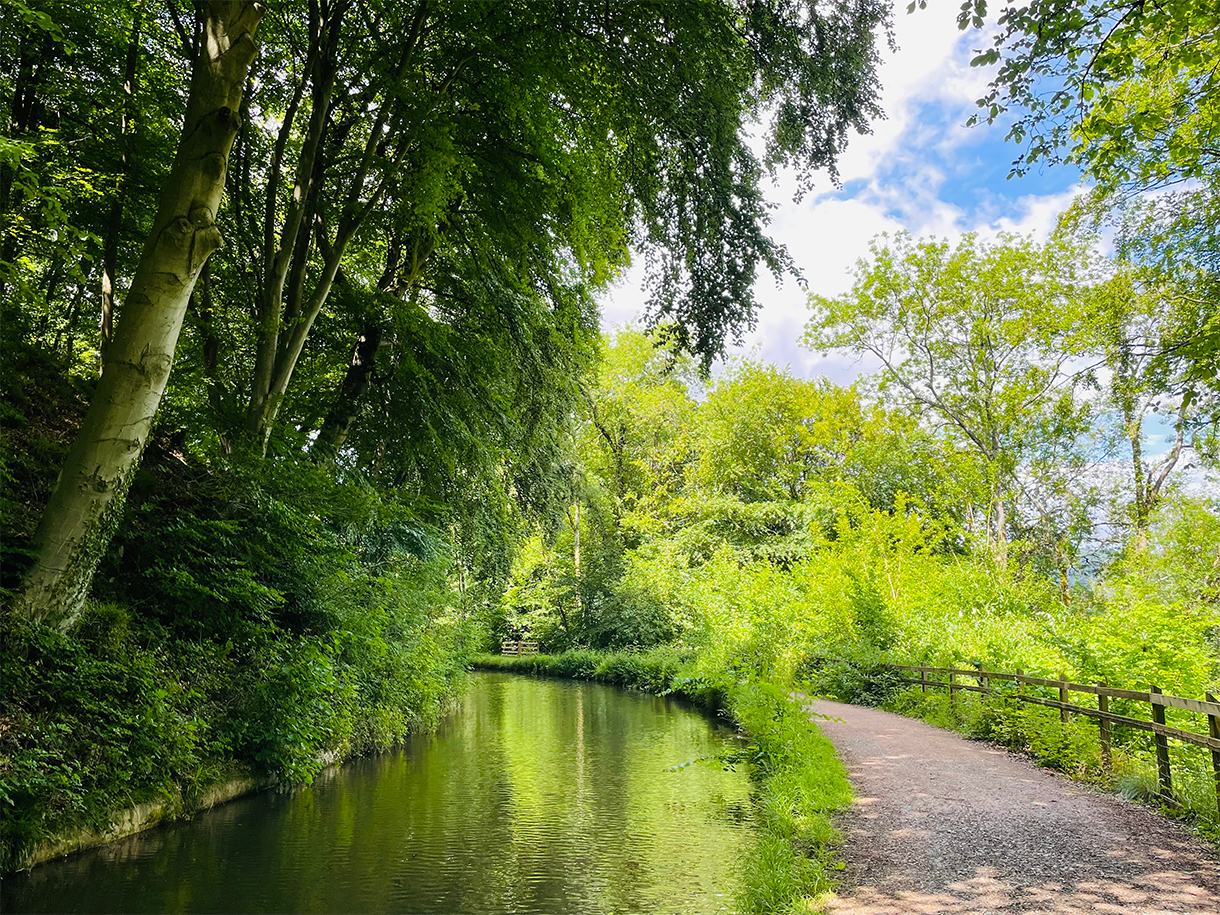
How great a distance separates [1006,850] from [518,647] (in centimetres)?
3486

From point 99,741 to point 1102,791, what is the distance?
9945 mm

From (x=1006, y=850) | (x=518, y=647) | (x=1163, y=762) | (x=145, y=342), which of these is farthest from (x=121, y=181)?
(x=518, y=647)

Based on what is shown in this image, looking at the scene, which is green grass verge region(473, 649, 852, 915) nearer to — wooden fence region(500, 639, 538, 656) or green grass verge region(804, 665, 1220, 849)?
green grass verge region(804, 665, 1220, 849)

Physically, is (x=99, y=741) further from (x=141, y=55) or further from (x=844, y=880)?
(x=141, y=55)

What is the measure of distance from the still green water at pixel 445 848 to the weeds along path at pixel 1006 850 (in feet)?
4.47

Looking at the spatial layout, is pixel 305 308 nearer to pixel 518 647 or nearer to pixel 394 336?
pixel 394 336

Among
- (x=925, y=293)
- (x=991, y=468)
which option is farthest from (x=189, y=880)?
(x=925, y=293)

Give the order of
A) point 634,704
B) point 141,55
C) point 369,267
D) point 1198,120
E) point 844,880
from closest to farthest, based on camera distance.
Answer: point 844,880
point 1198,120
point 141,55
point 369,267
point 634,704

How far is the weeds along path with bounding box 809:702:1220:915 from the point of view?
483 centimetres

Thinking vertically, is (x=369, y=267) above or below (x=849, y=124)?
above

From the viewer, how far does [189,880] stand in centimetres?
630

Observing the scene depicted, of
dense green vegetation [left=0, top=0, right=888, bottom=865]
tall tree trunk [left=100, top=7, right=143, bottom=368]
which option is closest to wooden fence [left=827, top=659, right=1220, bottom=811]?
dense green vegetation [left=0, top=0, right=888, bottom=865]

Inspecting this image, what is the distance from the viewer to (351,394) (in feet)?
39.4

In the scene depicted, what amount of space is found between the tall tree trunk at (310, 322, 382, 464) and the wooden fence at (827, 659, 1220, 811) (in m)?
10.7
